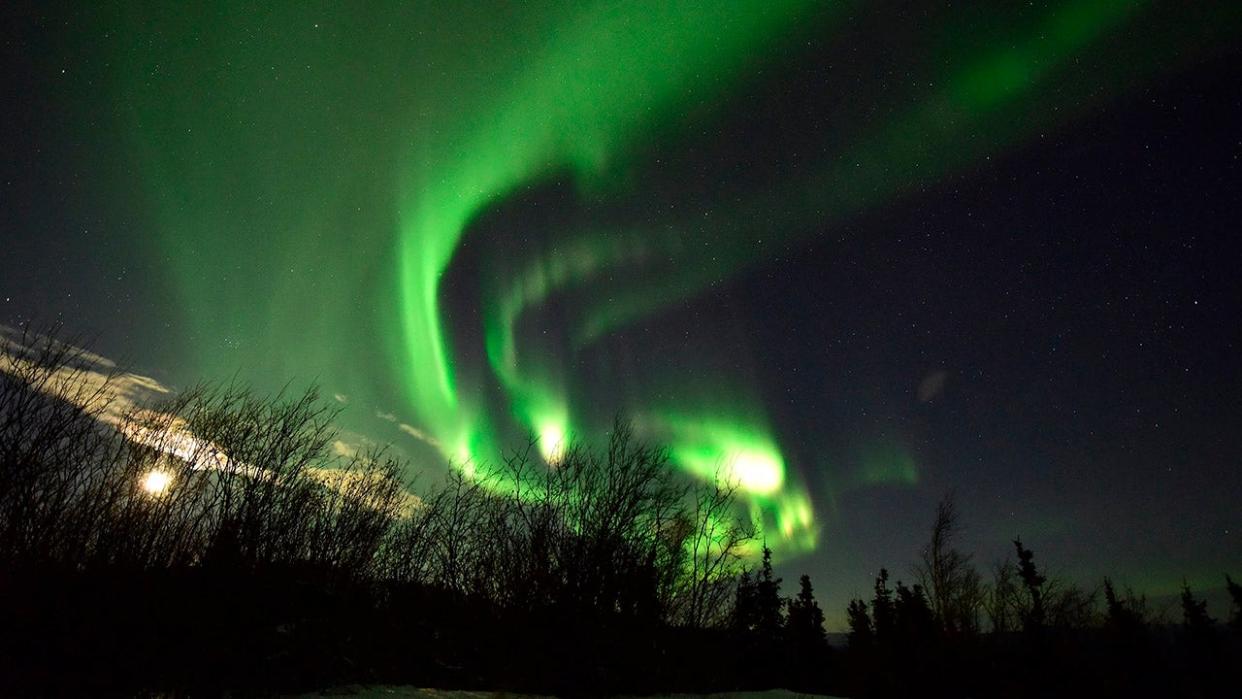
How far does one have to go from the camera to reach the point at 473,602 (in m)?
13.2

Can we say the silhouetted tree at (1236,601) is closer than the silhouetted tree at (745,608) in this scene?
No

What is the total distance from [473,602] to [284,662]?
7.04 metres

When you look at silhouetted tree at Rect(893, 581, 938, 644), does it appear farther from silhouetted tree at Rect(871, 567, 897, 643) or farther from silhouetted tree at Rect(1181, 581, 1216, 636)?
silhouetted tree at Rect(1181, 581, 1216, 636)

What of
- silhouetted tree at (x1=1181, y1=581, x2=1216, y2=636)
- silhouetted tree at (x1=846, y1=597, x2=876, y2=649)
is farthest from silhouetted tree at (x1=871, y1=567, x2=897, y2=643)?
silhouetted tree at (x1=1181, y1=581, x2=1216, y2=636)

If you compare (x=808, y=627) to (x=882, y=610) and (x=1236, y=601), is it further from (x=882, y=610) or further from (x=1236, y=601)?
(x=1236, y=601)

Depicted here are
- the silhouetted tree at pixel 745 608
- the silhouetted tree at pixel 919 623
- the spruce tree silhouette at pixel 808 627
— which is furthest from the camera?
the spruce tree silhouette at pixel 808 627

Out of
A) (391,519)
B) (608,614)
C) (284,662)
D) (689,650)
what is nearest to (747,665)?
(689,650)

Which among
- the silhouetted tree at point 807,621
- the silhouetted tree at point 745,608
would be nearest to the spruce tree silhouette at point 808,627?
the silhouetted tree at point 807,621

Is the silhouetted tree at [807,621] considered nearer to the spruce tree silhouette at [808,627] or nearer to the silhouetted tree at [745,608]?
the spruce tree silhouette at [808,627]

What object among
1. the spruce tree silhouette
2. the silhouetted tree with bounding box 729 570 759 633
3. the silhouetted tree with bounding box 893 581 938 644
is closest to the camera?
the silhouetted tree with bounding box 729 570 759 633

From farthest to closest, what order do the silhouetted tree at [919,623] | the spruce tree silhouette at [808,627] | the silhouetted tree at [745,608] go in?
the spruce tree silhouette at [808,627]
the silhouetted tree at [919,623]
the silhouetted tree at [745,608]

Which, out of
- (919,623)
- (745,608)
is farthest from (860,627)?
(745,608)

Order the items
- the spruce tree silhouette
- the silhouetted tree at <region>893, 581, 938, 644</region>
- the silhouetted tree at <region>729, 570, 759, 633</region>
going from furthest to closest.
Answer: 1. the spruce tree silhouette
2. the silhouetted tree at <region>893, 581, 938, 644</region>
3. the silhouetted tree at <region>729, 570, 759, 633</region>

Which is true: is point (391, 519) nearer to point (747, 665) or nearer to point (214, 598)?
point (214, 598)
